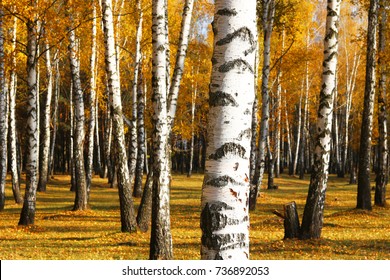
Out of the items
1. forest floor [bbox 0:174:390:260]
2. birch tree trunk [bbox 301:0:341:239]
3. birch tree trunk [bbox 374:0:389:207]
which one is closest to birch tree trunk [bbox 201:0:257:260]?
forest floor [bbox 0:174:390:260]

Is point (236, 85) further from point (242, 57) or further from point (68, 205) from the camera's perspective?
point (68, 205)

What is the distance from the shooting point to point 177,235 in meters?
12.9

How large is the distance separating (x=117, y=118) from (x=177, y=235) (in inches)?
121

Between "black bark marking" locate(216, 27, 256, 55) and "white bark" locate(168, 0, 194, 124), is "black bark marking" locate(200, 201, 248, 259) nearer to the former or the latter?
"black bark marking" locate(216, 27, 256, 55)

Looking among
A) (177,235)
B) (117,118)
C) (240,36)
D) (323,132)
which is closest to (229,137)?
(240,36)

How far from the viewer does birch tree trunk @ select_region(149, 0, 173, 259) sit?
8.91m

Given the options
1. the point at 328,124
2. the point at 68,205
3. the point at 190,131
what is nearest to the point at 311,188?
the point at 328,124

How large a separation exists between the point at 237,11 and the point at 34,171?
11.7 metres

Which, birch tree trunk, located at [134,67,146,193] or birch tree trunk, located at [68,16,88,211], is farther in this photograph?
birch tree trunk, located at [134,67,146,193]

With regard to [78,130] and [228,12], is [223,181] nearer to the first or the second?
[228,12]

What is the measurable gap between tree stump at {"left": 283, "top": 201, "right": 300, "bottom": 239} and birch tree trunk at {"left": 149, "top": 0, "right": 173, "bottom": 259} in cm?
334

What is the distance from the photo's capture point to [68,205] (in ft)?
68.1

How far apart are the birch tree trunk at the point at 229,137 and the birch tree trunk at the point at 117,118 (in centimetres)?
834

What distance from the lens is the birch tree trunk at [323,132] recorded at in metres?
11.0
